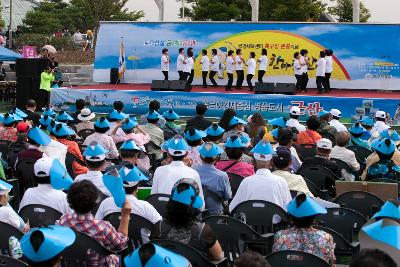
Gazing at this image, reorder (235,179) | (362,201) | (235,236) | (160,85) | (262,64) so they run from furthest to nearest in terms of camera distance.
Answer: (160,85), (262,64), (235,179), (362,201), (235,236)

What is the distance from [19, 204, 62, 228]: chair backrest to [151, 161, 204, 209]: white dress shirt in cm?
127

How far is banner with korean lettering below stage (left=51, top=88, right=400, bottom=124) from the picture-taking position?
68.1 ft

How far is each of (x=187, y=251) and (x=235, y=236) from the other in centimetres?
96

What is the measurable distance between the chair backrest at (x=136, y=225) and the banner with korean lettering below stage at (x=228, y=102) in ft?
47.6

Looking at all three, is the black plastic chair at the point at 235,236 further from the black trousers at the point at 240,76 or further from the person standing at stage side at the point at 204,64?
the person standing at stage side at the point at 204,64

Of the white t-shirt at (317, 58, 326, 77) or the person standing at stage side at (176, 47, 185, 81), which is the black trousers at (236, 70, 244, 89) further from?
the white t-shirt at (317, 58, 326, 77)

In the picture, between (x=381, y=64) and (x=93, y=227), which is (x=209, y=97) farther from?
(x=93, y=227)

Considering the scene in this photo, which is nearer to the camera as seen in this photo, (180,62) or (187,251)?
(187,251)

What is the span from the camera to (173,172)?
7188 millimetres

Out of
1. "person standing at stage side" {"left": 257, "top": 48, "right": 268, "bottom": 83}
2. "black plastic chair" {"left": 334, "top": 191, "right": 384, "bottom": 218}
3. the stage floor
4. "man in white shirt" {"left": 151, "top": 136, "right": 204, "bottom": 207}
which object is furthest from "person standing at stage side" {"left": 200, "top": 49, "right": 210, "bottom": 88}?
"black plastic chair" {"left": 334, "top": 191, "right": 384, "bottom": 218}

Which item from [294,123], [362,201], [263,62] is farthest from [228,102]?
[362,201]

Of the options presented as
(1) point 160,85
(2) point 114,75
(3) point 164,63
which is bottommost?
(1) point 160,85

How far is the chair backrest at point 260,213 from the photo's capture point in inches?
249

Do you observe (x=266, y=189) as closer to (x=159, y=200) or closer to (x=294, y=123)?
(x=159, y=200)
